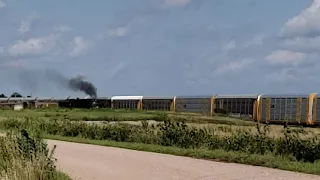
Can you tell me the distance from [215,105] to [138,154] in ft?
128

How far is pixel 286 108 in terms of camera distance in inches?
1880

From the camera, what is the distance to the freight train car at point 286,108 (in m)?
45.7

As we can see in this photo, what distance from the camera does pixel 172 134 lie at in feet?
70.6

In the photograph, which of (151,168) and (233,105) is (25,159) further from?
(233,105)

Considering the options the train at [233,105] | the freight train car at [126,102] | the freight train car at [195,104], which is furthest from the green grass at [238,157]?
the freight train car at [126,102]

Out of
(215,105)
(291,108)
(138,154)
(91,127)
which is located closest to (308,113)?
(291,108)

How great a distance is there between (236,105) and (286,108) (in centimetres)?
770

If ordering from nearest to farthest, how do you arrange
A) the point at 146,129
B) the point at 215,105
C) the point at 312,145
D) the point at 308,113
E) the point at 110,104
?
the point at 312,145 → the point at 146,129 → the point at 308,113 → the point at 215,105 → the point at 110,104

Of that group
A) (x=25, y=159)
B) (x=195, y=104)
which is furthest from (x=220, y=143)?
(x=195, y=104)

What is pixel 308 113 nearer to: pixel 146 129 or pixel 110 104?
pixel 146 129

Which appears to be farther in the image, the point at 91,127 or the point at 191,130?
the point at 91,127

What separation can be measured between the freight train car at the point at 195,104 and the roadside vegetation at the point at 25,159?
43590 mm

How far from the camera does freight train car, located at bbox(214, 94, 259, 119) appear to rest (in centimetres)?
5203

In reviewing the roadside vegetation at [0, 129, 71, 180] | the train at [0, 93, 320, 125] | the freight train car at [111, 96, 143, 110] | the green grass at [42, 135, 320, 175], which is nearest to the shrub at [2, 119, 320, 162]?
the green grass at [42, 135, 320, 175]
